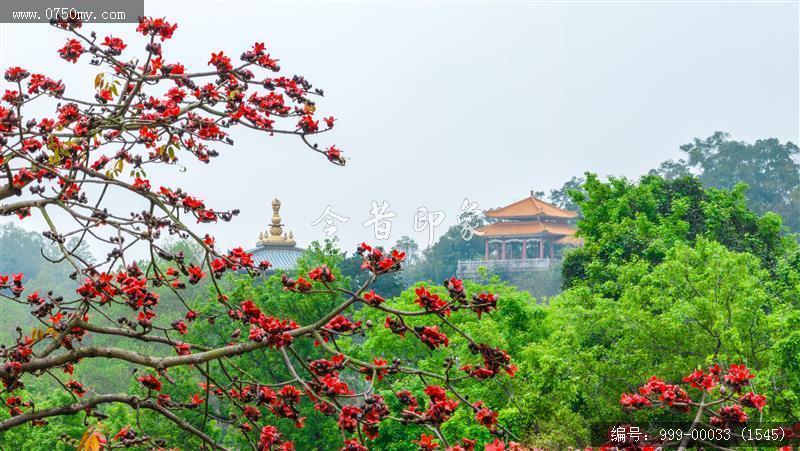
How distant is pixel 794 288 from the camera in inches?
571

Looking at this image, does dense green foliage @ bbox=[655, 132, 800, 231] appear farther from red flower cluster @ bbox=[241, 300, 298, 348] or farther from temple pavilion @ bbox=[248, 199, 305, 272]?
red flower cluster @ bbox=[241, 300, 298, 348]

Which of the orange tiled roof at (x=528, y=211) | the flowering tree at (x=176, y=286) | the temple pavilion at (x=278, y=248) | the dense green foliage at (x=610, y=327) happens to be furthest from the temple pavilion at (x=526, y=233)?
the flowering tree at (x=176, y=286)

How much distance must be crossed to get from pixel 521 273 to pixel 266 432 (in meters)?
43.4

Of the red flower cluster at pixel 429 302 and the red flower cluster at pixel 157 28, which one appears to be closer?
the red flower cluster at pixel 429 302

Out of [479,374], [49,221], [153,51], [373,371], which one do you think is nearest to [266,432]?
[373,371]

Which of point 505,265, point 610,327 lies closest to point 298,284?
point 610,327

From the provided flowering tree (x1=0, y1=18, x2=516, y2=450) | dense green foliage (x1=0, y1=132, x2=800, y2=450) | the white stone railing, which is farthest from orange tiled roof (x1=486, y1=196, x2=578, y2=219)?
flowering tree (x1=0, y1=18, x2=516, y2=450)

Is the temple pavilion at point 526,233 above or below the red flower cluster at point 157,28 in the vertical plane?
above

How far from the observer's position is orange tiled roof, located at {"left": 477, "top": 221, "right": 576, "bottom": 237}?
47.5 metres

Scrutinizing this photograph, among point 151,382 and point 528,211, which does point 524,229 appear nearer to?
point 528,211

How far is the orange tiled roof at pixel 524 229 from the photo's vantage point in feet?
156

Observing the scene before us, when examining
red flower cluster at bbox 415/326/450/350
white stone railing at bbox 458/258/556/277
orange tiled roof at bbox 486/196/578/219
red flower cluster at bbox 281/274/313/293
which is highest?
orange tiled roof at bbox 486/196/578/219

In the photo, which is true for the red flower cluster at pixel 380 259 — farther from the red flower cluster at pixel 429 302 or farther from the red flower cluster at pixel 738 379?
the red flower cluster at pixel 738 379

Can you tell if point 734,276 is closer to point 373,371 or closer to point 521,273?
point 373,371
